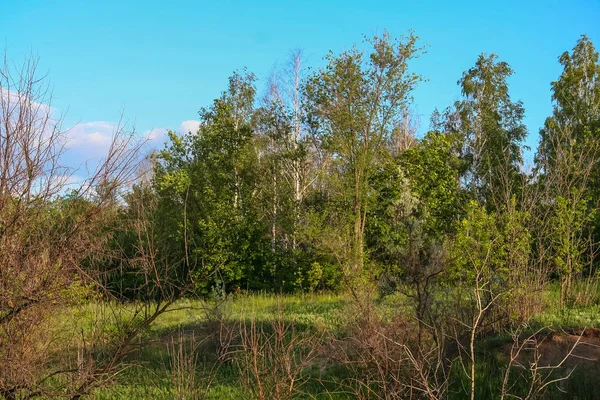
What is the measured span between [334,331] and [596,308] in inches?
196

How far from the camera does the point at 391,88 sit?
24.5 metres

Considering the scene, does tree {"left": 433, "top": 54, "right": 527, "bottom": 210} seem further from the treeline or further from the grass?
the grass

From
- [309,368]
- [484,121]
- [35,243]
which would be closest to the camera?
[35,243]

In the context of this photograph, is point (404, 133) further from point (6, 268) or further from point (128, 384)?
point (6, 268)

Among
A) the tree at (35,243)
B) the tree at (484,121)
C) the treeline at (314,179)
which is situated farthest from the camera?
the tree at (484,121)

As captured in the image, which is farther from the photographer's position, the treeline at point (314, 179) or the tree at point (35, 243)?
the treeline at point (314, 179)

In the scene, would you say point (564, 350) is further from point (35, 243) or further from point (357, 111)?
point (357, 111)

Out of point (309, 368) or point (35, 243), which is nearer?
point (35, 243)

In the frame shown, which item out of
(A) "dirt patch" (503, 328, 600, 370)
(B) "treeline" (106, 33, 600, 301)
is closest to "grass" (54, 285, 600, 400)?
(A) "dirt patch" (503, 328, 600, 370)

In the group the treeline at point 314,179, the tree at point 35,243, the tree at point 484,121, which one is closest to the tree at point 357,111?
the treeline at point 314,179

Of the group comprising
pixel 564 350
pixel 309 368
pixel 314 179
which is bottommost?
pixel 309 368

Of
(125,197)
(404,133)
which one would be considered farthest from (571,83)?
(125,197)

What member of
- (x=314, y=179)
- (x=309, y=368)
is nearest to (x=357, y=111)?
(x=314, y=179)

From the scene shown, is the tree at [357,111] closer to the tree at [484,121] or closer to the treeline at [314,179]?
the treeline at [314,179]
